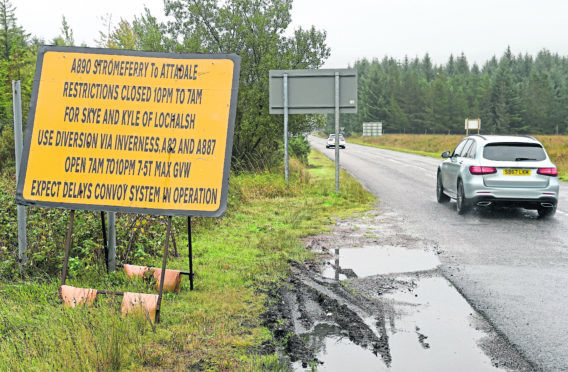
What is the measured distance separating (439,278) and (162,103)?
3740 mm

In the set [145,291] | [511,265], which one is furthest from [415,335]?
[511,265]

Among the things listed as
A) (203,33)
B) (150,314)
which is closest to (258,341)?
(150,314)

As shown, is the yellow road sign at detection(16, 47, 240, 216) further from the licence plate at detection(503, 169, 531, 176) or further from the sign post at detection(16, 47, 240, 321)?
the licence plate at detection(503, 169, 531, 176)

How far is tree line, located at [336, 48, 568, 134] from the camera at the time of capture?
10669cm

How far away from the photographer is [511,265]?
7074 millimetres

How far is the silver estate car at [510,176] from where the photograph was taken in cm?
1099

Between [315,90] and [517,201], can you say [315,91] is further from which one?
[517,201]

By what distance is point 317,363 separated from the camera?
385 centimetres

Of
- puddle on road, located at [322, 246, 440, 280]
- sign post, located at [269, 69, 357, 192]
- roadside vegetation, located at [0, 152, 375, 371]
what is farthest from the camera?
sign post, located at [269, 69, 357, 192]

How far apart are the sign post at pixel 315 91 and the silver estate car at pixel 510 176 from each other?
4.17 metres

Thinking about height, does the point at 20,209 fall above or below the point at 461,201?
above

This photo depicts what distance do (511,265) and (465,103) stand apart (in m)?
117

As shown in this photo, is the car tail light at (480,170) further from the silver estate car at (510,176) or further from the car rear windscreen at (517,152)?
the car rear windscreen at (517,152)

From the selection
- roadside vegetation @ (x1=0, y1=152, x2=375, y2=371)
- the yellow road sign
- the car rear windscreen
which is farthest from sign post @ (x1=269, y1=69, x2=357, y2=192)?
the yellow road sign
